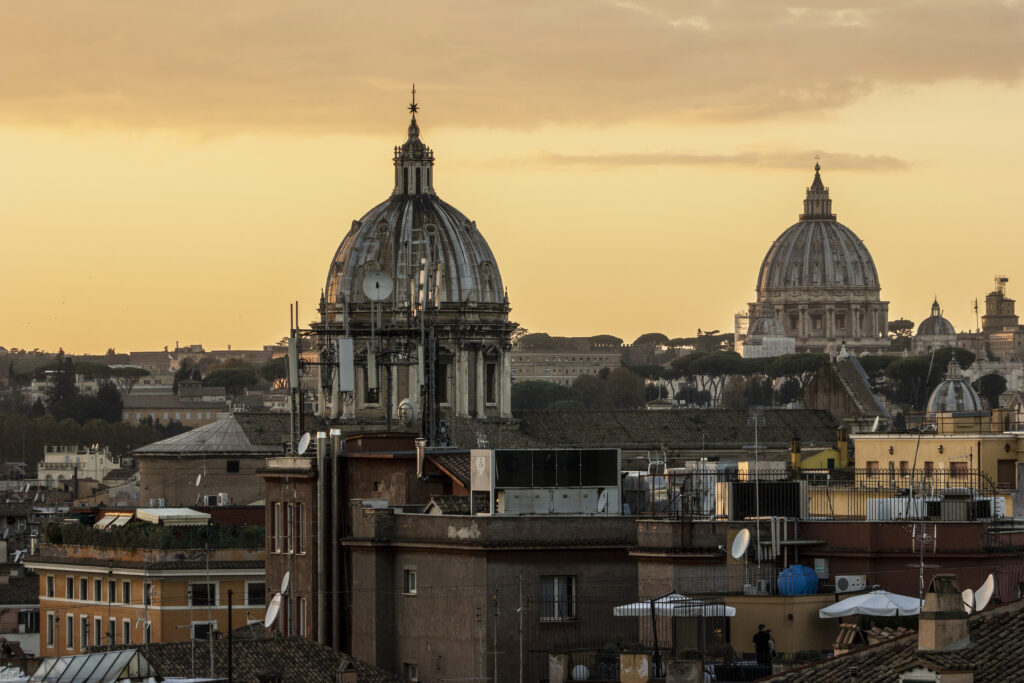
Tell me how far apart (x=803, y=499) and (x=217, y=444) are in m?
55.0

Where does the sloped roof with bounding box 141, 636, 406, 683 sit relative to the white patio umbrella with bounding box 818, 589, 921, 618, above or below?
below

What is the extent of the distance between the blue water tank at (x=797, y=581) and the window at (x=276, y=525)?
1184 cm

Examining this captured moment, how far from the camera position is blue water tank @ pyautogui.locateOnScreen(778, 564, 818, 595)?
112 ft

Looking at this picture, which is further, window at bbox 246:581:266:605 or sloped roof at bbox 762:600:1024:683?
window at bbox 246:581:266:605

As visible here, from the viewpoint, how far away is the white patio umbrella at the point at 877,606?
Answer: 105 feet

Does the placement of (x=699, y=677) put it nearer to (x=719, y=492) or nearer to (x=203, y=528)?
(x=719, y=492)

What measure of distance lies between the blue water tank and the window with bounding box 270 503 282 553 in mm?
11843

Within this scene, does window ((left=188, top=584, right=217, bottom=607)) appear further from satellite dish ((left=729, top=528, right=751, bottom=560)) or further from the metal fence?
satellite dish ((left=729, top=528, right=751, bottom=560))

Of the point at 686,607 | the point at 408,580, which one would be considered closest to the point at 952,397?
the point at 408,580

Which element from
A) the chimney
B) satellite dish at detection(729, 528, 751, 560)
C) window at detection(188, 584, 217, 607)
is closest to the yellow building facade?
window at detection(188, 584, 217, 607)

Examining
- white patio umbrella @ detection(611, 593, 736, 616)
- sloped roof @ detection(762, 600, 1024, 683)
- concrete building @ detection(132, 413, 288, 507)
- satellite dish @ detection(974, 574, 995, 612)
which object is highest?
concrete building @ detection(132, 413, 288, 507)

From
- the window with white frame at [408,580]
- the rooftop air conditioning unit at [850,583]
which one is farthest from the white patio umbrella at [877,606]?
the window with white frame at [408,580]

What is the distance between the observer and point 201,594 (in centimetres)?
5300

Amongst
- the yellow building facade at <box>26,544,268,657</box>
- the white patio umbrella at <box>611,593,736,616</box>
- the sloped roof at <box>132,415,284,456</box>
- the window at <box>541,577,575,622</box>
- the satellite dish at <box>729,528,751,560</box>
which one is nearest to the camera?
the white patio umbrella at <box>611,593,736,616</box>
